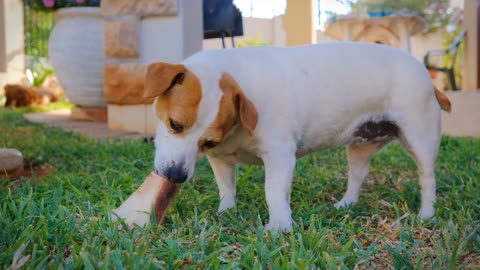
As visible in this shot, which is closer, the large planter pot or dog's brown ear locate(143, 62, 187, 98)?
dog's brown ear locate(143, 62, 187, 98)

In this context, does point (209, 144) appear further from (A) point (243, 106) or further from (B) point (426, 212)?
(B) point (426, 212)

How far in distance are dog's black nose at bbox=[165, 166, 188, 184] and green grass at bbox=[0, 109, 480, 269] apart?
0.64 ft

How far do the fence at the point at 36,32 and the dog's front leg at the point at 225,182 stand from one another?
1097cm

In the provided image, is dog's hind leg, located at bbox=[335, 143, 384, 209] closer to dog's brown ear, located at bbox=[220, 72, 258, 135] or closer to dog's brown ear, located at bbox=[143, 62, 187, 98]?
dog's brown ear, located at bbox=[220, 72, 258, 135]

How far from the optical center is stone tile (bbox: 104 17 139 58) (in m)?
5.04

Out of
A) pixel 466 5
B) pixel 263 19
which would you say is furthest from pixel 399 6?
pixel 263 19

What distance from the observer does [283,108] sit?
7.00ft

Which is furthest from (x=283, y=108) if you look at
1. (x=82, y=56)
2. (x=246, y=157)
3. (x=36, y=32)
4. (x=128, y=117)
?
(x=36, y=32)

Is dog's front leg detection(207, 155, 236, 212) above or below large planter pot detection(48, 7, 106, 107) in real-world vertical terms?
below

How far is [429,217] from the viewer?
2.34 m

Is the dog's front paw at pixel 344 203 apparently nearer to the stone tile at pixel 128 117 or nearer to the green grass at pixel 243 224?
the green grass at pixel 243 224

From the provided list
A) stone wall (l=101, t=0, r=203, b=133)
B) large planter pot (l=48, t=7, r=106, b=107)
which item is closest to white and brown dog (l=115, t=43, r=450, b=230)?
stone wall (l=101, t=0, r=203, b=133)

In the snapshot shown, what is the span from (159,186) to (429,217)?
1.10m

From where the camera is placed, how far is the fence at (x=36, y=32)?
40.8 feet
